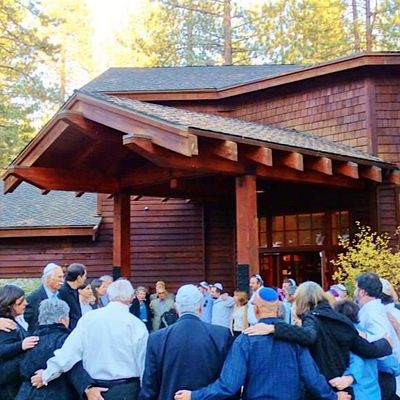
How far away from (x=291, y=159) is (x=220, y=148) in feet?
4.08

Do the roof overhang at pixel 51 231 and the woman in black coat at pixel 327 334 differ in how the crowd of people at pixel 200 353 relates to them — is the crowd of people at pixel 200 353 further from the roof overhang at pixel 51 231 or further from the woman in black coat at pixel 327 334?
the roof overhang at pixel 51 231

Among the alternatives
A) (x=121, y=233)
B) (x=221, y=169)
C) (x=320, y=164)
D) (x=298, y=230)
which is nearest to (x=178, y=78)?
(x=298, y=230)

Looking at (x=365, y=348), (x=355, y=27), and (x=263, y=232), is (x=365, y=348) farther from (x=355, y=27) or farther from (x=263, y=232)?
(x=355, y=27)

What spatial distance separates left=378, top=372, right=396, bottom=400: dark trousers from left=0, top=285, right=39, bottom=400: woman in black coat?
2500mm

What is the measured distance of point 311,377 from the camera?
3627mm

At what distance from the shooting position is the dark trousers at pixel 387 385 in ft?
14.7

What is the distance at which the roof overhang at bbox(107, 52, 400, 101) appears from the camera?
11328 mm

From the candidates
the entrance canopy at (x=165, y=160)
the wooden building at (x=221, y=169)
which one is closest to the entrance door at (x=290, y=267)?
the wooden building at (x=221, y=169)

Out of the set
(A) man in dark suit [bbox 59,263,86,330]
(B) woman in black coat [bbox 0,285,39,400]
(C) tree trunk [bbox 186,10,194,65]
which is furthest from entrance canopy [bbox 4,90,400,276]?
Result: (C) tree trunk [bbox 186,10,194,65]

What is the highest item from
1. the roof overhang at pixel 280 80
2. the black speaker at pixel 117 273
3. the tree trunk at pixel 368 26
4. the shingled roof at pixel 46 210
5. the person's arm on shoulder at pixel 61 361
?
the tree trunk at pixel 368 26

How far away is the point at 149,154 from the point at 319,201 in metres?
4.89

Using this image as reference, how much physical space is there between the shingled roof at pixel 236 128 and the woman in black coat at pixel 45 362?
406 centimetres

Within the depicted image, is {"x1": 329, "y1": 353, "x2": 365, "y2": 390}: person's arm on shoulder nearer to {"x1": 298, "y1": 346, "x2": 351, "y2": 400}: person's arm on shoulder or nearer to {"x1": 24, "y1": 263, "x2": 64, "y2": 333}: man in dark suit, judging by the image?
{"x1": 298, "y1": 346, "x2": 351, "y2": 400}: person's arm on shoulder

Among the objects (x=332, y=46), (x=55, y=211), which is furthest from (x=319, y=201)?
(x=332, y=46)
